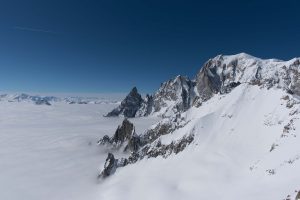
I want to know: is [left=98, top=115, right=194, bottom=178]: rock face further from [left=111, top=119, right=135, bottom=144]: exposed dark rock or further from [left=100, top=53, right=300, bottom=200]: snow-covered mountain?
[left=111, top=119, right=135, bottom=144]: exposed dark rock

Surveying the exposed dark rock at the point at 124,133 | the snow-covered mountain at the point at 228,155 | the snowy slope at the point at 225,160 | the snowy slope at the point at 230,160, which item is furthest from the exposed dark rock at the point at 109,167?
the exposed dark rock at the point at 124,133

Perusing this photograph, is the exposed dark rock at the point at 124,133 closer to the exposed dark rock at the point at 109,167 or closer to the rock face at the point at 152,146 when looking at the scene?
the rock face at the point at 152,146

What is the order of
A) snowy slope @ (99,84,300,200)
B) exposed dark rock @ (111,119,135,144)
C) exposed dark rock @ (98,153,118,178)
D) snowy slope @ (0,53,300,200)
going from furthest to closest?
exposed dark rock @ (111,119,135,144)
exposed dark rock @ (98,153,118,178)
snowy slope @ (0,53,300,200)
snowy slope @ (99,84,300,200)

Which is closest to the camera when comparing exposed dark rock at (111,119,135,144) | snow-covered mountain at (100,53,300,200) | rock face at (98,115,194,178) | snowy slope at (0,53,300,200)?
snow-covered mountain at (100,53,300,200)

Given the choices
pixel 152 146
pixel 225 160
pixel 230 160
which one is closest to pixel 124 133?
pixel 152 146

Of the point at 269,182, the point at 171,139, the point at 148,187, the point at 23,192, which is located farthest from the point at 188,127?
the point at 23,192

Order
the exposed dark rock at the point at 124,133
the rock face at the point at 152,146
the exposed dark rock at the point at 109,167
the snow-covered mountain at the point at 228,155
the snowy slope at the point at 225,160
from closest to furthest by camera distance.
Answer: the snow-covered mountain at the point at 228,155 < the snowy slope at the point at 225,160 < the rock face at the point at 152,146 < the exposed dark rock at the point at 109,167 < the exposed dark rock at the point at 124,133

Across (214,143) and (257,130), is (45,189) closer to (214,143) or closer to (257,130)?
(214,143)

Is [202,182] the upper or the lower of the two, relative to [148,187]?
upper

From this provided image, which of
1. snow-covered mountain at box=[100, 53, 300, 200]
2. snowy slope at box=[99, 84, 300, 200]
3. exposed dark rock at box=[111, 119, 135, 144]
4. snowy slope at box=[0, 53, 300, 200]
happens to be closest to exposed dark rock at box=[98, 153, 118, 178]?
snow-covered mountain at box=[100, 53, 300, 200]

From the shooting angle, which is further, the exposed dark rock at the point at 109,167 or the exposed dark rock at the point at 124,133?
the exposed dark rock at the point at 124,133

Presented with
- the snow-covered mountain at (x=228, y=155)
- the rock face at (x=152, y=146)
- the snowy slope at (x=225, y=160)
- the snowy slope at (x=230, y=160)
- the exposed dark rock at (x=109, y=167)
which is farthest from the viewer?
the exposed dark rock at (x=109, y=167)
